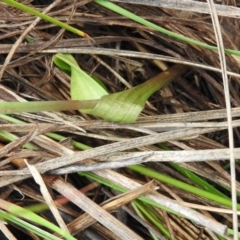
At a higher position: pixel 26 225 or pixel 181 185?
pixel 181 185

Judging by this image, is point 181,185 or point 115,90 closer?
point 181,185

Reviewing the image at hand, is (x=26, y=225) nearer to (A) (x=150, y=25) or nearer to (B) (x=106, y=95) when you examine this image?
(B) (x=106, y=95)

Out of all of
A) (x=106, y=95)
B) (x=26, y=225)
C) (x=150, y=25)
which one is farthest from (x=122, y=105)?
(x=26, y=225)

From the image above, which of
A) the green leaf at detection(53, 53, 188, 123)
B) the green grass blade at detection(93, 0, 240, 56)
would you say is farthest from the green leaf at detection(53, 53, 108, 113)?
the green grass blade at detection(93, 0, 240, 56)

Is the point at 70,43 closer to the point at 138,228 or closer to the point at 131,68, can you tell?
the point at 131,68

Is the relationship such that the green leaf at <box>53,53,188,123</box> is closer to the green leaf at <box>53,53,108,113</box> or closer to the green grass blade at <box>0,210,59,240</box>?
the green leaf at <box>53,53,108,113</box>

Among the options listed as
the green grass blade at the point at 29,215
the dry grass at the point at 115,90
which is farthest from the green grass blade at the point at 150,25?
the green grass blade at the point at 29,215

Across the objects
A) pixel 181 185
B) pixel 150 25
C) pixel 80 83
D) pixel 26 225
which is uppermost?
pixel 150 25

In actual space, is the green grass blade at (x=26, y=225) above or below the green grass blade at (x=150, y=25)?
below

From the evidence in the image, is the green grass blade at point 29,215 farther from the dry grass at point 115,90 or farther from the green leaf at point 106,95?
the green leaf at point 106,95
